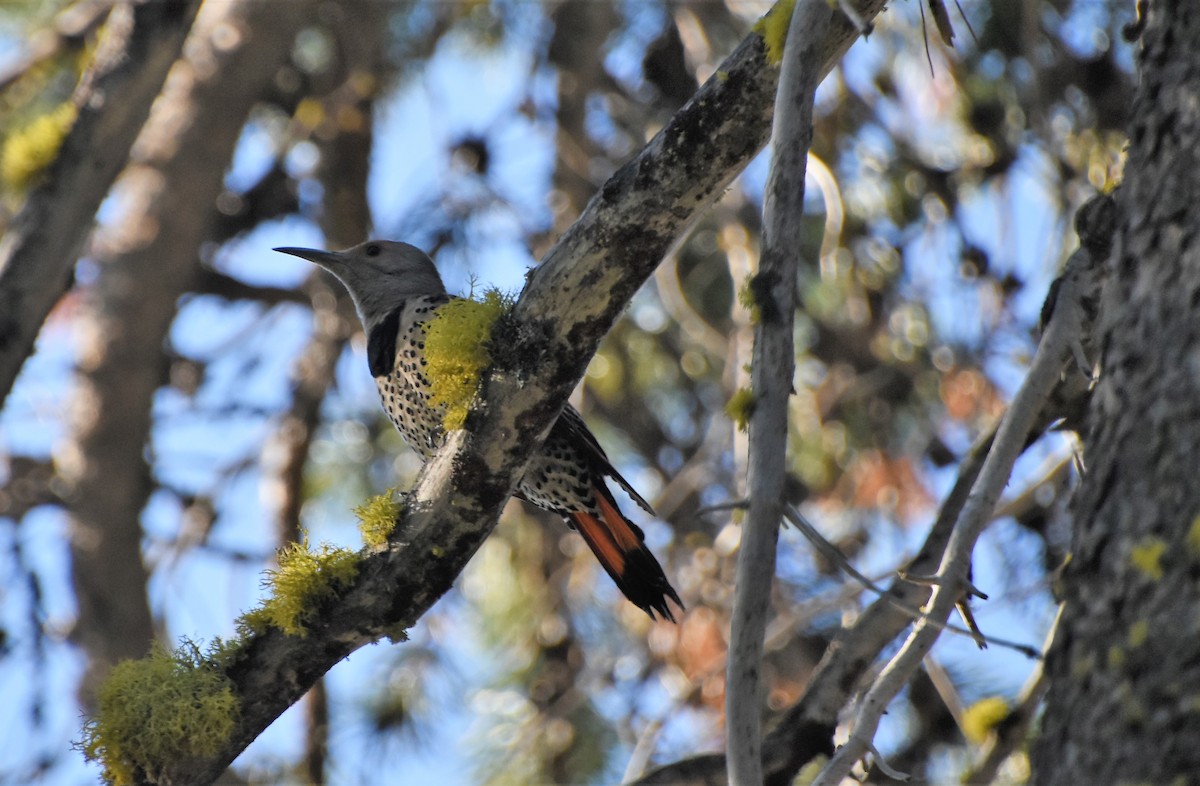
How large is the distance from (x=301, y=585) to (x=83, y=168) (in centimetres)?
203

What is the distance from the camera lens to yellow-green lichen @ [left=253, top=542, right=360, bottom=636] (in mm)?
2936

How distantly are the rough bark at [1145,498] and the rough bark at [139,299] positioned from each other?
4290mm

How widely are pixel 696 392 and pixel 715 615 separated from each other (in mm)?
1509

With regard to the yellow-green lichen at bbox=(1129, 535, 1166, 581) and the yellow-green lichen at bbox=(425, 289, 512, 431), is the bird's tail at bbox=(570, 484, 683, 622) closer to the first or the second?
the yellow-green lichen at bbox=(425, 289, 512, 431)

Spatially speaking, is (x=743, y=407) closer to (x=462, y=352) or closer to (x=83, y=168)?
(x=462, y=352)

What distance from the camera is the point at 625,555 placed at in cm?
418

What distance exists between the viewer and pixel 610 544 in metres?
4.18

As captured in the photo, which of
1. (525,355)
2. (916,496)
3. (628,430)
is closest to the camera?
(525,355)

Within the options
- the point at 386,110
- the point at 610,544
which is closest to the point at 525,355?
the point at 610,544

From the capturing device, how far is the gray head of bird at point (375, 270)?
16.0 feet

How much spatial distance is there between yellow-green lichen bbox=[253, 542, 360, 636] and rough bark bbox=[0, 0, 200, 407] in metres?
1.57

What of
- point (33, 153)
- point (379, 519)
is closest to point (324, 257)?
point (33, 153)

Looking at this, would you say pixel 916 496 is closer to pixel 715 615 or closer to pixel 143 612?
pixel 715 615

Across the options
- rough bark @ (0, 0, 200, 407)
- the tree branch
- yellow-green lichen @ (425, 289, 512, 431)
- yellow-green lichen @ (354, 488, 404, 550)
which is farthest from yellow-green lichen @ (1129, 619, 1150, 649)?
rough bark @ (0, 0, 200, 407)
